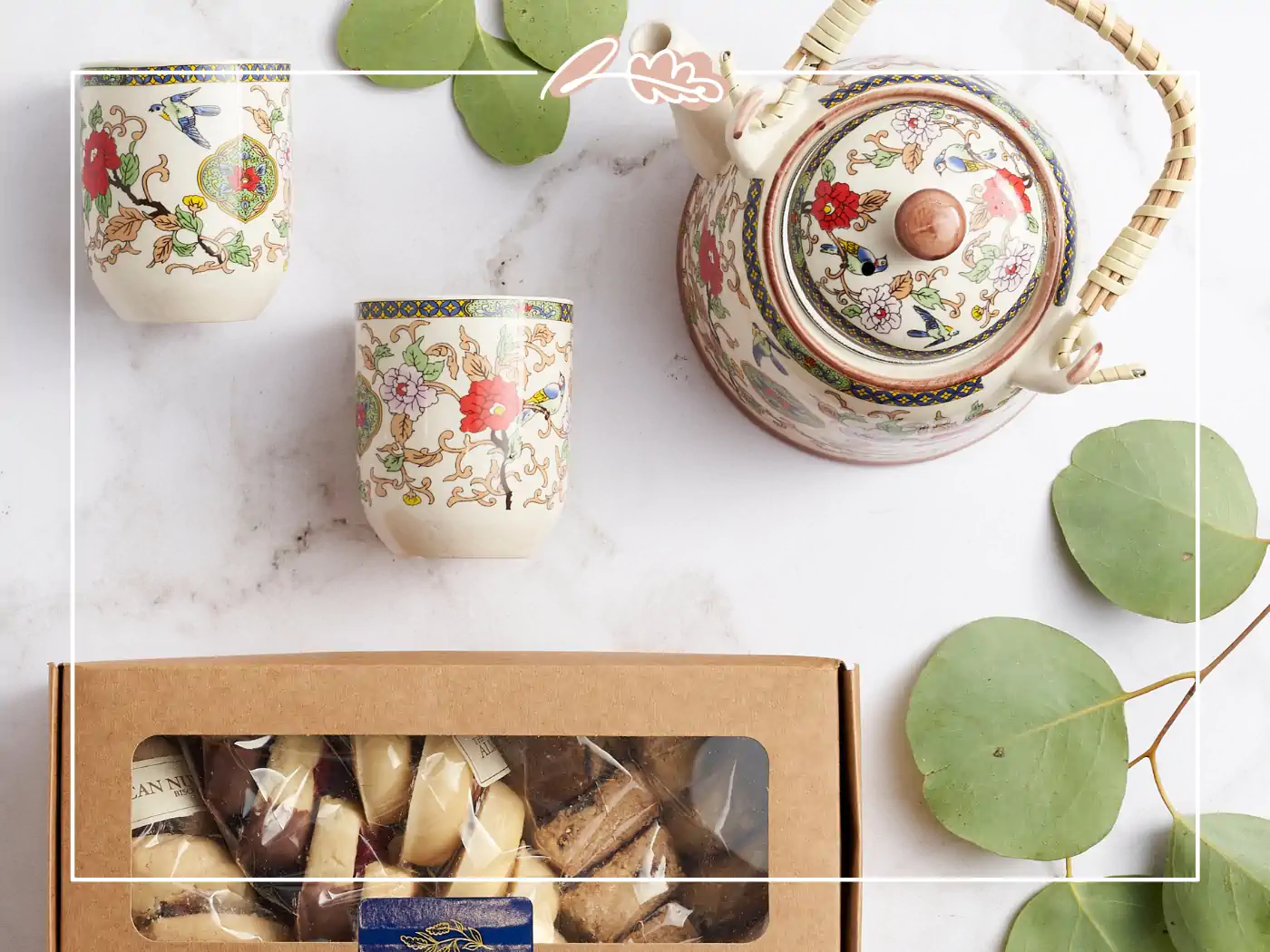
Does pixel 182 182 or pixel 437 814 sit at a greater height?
pixel 182 182

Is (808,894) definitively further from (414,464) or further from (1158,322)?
(1158,322)

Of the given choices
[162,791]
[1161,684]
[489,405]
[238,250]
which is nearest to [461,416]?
[489,405]

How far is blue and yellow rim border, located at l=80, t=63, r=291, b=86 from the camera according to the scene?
638 millimetres

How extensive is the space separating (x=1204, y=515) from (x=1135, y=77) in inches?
12.8

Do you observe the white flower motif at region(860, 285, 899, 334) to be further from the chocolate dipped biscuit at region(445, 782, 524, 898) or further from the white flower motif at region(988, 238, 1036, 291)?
the chocolate dipped biscuit at region(445, 782, 524, 898)

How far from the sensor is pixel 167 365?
0.81m

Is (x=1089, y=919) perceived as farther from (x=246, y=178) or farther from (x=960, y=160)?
(x=246, y=178)

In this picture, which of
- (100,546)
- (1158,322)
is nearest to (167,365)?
(100,546)

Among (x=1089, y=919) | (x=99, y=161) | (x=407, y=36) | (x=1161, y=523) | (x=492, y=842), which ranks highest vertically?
(x=407, y=36)

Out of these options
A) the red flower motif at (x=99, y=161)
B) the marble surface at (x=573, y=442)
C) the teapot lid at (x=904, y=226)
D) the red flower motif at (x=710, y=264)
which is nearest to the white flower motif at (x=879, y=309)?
the teapot lid at (x=904, y=226)

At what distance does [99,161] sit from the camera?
665 millimetres

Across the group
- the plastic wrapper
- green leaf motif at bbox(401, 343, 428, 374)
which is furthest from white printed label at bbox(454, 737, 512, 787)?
green leaf motif at bbox(401, 343, 428, 374)

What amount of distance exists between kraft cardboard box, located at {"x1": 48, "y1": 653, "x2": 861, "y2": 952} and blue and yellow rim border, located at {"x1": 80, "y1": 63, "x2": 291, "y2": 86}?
1.09 feet

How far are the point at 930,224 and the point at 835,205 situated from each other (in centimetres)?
6
